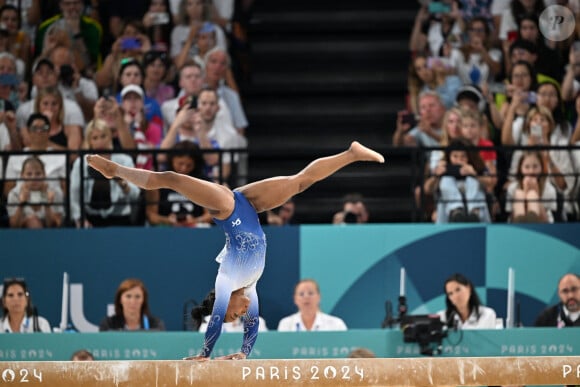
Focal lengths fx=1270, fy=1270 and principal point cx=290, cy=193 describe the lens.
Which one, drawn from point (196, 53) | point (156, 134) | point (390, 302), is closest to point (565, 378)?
point (390, 302)

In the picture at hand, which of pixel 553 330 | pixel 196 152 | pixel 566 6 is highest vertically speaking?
pixel 566 6

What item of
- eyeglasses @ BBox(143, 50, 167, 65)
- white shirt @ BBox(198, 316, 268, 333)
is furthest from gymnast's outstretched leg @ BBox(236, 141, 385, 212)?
eyeglasses @ BBox(143, 50, 167, 65)

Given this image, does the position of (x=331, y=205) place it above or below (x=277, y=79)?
below

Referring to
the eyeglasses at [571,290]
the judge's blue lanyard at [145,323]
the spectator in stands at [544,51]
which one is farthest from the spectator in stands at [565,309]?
the judge's blue lanyard at [145,323]

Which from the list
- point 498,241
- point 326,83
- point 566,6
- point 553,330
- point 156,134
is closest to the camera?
point 553,330

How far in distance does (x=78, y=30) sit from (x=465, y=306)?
17.3ft

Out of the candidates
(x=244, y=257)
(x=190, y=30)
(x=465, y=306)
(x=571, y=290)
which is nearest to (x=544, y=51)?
(x=571, y=290)

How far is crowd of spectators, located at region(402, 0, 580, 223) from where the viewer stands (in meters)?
11.8

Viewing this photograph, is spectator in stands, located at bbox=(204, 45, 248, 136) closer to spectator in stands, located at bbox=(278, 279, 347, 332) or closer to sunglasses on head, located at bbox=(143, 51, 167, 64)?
sunglasses on head, located at bbox=(143, 51, 167, 64)

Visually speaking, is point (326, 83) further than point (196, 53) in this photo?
Yes

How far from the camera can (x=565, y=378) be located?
830 cm

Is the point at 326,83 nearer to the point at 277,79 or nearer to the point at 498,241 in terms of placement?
the point at 277,79

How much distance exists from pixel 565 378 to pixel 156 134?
5483mm

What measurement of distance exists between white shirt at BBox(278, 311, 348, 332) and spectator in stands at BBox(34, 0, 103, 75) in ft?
12.8
